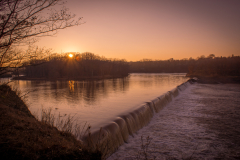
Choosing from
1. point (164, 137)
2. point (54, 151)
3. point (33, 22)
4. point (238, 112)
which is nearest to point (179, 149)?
point (164, 137)

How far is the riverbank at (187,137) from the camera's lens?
6143mm

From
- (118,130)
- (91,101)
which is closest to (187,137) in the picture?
(118,130)

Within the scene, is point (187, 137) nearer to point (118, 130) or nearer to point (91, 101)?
point (118, 130)

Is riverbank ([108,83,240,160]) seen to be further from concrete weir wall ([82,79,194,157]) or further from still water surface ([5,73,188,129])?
still water surface ([5,73,188,129])

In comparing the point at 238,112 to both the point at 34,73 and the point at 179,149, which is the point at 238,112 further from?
the point at 34,73

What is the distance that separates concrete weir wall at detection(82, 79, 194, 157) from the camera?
5596 millimetres

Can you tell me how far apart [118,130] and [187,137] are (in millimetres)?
3454

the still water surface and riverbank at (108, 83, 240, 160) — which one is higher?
the still water surface

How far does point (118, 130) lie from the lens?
23.3 feet

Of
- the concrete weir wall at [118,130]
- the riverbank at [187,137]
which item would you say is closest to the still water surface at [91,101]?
the concrete weir wall at [118,130]

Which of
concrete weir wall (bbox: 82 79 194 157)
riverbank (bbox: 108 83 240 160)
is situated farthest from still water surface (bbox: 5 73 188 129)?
riverbank (bbox: 108 83 240 160)

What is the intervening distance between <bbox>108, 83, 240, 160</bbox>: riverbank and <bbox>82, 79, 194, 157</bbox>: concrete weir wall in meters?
0.29

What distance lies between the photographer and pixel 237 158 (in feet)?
19.3

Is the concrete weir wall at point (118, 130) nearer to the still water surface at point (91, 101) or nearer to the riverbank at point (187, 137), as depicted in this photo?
the riverbank at point (187, 137)
